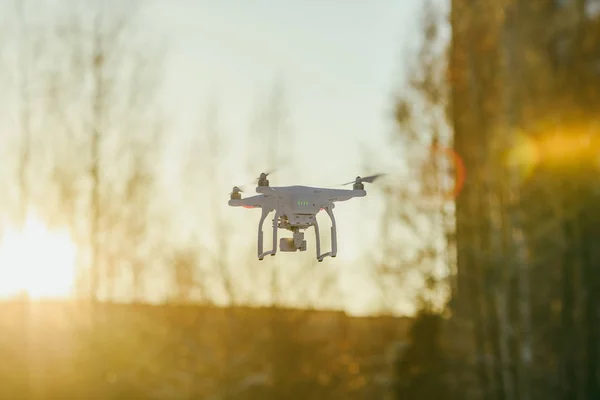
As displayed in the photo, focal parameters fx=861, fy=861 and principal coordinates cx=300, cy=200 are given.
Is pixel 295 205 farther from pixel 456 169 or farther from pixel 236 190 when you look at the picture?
pixel 456 169

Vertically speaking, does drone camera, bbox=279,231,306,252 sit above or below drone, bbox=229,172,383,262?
below

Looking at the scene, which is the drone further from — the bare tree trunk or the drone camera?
the bare tree trunk

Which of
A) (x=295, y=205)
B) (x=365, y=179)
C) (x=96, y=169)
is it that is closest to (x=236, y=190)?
(x=295, y=205)

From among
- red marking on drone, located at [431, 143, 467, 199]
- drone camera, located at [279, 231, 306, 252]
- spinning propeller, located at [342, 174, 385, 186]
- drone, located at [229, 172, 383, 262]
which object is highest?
red marking on drone, located at [431, 143, 467, 199]

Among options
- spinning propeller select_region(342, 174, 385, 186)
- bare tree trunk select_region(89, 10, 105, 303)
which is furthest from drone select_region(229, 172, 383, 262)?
bare tree trunk select_region(89, 10, 105, 303)

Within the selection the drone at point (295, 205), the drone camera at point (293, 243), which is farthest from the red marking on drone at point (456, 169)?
the drone camera at point (293, 243)

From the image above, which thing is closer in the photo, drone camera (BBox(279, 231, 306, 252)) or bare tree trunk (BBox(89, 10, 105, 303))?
drone camera (BBox(279, 231, 306, 252))

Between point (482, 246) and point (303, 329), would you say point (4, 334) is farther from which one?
point (482, 246)

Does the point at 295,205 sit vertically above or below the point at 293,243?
above

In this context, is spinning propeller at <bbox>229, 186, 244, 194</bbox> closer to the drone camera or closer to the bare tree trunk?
the drone camera
